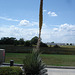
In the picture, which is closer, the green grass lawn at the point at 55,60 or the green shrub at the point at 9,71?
the green shrub at the point at 9,71

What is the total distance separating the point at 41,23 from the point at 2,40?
150ft

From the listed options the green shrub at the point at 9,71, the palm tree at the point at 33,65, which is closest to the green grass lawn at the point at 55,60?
the palm tree at the point at 33,65

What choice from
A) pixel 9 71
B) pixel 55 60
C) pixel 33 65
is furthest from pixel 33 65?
pixel 55 60

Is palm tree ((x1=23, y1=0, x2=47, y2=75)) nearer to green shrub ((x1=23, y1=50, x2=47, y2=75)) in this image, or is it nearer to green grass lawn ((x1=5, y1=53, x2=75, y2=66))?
green shrub ((x1=23, y1=50, x2=47, y2=75))

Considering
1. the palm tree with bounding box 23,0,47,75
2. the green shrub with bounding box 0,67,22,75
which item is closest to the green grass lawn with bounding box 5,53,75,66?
the palm tree with bounding box 23,0,47,75

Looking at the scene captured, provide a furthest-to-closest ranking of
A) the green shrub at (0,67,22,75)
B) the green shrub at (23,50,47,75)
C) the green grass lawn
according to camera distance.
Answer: the green grass lawn < the green shrub at (23,50,47,75) < the green shrub at (0,67,22,75)

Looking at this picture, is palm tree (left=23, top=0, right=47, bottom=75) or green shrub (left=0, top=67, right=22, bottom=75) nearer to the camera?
green shrub (left=0, top=67, right=22, bottom=75)

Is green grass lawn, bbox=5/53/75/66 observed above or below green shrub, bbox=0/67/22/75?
below

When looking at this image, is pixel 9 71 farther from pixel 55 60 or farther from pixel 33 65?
pixel 55 60

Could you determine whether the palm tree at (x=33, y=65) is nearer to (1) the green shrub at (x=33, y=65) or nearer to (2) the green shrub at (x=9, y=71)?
(1) the green shrub at (x=33, y=65)

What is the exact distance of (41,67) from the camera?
27.3 ft

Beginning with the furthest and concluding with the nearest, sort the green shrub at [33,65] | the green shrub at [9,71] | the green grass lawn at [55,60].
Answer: the green grass lawn at [55,60] → the green shrub at [33,65] → the green shrub at [9,71]

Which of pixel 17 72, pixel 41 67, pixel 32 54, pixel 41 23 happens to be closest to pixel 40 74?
pixel 41 67

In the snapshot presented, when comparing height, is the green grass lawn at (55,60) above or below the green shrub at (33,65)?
below
